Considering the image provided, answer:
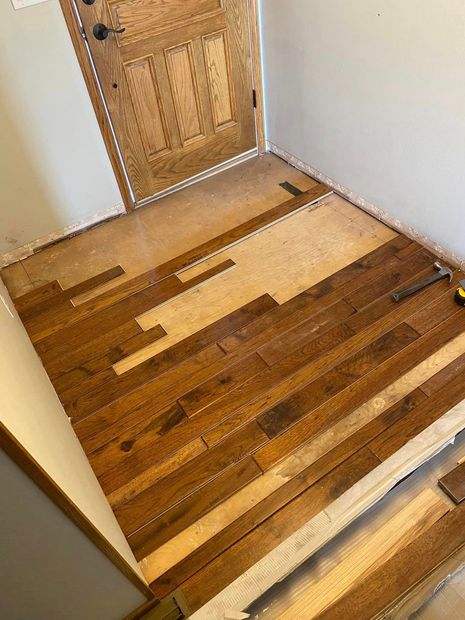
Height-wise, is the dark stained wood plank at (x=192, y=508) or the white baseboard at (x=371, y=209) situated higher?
the white baseboard at (x=371, y=209)

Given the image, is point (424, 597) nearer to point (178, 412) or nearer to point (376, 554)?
point (376, 554)

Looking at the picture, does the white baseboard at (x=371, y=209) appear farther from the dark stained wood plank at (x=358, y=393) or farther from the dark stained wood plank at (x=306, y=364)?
the dark stained wood plank at (x=358, y=393)

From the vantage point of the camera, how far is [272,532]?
5.08ft

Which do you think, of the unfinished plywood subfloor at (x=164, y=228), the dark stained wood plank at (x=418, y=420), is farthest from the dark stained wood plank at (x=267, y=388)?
the unfinished plywood subfloor at (x=164, y=228)

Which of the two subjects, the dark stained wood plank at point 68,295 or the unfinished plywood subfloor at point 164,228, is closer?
the dark stained wood plank at point 68,295

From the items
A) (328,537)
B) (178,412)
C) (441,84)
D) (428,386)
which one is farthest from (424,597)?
(441,84)

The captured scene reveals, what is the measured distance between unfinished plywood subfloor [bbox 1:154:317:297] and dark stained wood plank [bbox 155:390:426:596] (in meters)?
1.35

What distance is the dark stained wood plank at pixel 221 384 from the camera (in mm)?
1893

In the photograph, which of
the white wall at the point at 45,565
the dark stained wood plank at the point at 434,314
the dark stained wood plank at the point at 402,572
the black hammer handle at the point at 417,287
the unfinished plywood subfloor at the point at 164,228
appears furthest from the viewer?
the unfinished plywood subfloor at the point at 164,228

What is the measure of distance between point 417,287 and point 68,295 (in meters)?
1.72

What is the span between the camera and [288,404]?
1854 mm

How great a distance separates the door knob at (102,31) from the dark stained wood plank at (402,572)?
2.45 m

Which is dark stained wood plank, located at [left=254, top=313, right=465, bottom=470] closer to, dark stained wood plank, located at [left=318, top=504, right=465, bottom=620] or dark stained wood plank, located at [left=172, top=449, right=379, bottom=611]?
dark stained wood plank, located at [left=172, top=449, right=379, bottom=611]

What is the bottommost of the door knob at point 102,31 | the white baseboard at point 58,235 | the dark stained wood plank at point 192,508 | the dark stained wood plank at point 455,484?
the dark stained wood plank at point 455,484
